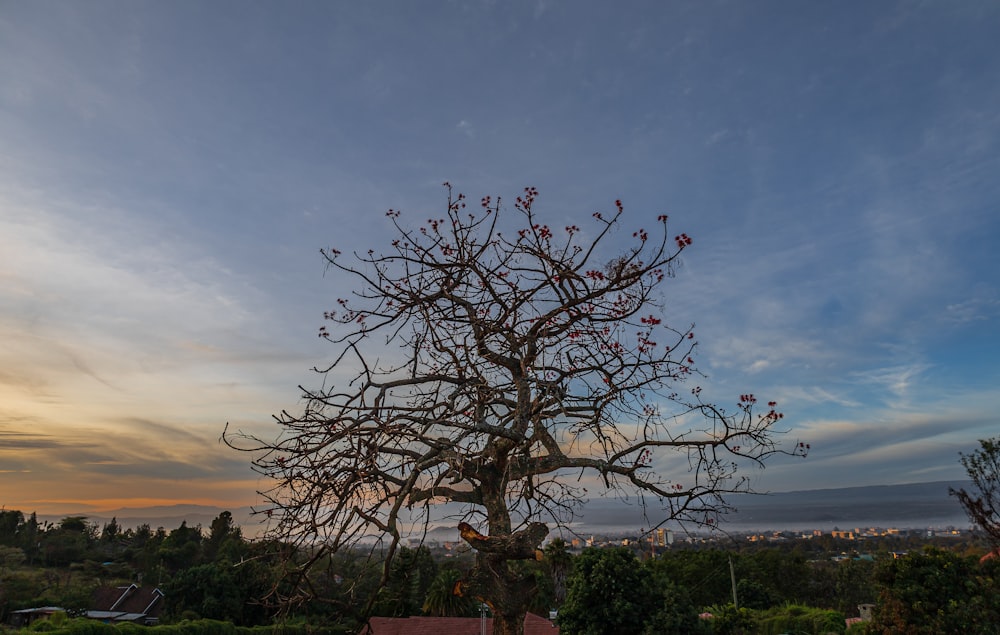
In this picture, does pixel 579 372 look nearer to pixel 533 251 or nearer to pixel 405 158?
pixel 533 251

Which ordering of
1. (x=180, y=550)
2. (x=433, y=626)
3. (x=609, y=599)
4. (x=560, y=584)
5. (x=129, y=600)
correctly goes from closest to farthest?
(x=609, y=599) < (x=433, y=626) < (x=560, y=584) < (x=129, y=600) < (x=180, y=550)

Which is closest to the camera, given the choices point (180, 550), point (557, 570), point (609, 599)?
point (609, 599)

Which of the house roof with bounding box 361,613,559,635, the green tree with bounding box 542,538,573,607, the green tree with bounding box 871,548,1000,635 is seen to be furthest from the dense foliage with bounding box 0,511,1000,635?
the house roof with bounding box 361,613,559,635

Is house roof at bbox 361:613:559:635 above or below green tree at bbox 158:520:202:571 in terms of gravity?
below

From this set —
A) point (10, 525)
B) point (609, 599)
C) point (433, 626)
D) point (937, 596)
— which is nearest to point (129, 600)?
point (10, 525)

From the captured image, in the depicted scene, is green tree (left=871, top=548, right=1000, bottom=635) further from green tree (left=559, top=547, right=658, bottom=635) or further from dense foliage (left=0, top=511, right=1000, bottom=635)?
green tree (left=559, top=547, right=658, bottom=635)

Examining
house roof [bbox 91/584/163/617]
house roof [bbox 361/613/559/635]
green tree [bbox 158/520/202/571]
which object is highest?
green tree [bbox 158/520/202/571]

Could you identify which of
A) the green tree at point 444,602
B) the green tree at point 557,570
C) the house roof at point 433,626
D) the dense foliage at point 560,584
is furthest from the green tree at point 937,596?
the green tree at point 444,602

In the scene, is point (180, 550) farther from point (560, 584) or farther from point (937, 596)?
point (937, 596)

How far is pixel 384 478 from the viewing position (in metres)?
4.12

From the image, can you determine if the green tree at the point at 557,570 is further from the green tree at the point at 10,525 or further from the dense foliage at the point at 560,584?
the green tree at the point at 10,525

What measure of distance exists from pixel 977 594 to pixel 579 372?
11.2 metres

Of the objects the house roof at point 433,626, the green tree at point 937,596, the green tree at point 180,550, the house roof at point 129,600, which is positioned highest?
the green tree at point 937,596

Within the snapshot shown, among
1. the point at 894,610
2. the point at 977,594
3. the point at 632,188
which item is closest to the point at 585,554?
the point at 894,610
